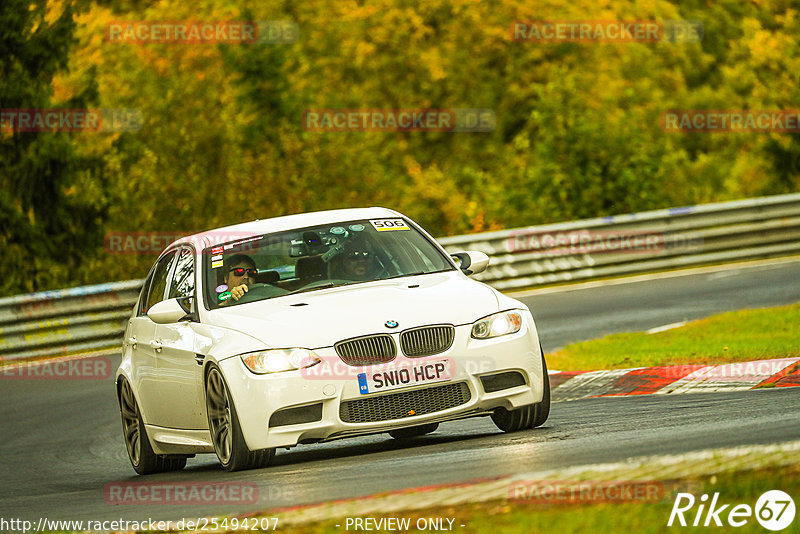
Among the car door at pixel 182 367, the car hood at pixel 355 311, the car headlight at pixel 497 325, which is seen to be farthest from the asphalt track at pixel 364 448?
the car hood at pixel 355 311

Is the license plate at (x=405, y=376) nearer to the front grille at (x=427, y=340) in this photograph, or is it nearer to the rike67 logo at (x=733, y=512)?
the front grille at (x=427, y=340)

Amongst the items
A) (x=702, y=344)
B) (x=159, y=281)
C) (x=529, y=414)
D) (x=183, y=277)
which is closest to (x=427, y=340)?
(x=529, y=414)

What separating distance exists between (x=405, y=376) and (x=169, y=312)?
6.17ft

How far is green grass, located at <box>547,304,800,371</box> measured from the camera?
1256cm

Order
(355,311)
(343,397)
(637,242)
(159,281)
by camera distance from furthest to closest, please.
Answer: (637,242) < (159,281) < (355,311) < (343,397)

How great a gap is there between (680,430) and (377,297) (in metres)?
2.11

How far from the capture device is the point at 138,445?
438 inches

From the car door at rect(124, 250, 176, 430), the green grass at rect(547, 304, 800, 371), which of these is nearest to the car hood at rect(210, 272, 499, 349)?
the car door at rect(124, 250, 176, 430)

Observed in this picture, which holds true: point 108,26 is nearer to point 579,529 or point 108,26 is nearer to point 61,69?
point 61,69

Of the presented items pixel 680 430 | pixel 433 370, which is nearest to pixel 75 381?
pixel 433 370

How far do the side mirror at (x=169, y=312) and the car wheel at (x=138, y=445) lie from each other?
116 cm

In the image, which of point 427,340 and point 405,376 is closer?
point 405,376

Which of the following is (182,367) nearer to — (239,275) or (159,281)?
(239,275)

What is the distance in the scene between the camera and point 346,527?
6.11 m
